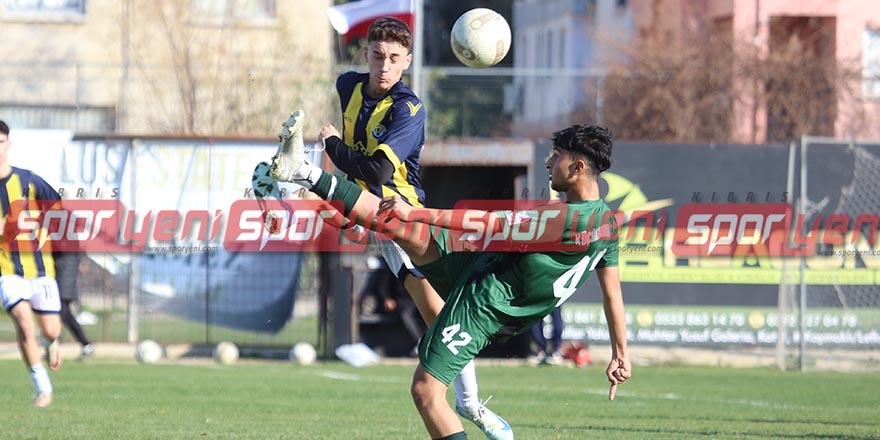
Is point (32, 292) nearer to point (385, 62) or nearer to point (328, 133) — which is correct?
point (328, 133)

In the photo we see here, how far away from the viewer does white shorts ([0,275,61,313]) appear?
10438 millimetres

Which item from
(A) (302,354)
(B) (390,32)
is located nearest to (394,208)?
(B) (390,32)

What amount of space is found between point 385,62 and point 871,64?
19.6 metres

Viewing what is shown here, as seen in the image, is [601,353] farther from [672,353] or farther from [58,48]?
[58,48]

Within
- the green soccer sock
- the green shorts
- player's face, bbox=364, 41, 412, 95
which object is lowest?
the green shorts

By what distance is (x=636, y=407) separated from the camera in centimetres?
1153

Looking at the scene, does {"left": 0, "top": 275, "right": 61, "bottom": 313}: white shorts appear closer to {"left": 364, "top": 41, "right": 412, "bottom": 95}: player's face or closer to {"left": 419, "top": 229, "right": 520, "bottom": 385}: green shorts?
{"left": 364, "top": 41, "right": 412, "bottom": 95}: player's face

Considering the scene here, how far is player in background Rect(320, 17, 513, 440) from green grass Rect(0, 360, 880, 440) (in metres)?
1.53

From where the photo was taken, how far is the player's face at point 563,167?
6.51 m

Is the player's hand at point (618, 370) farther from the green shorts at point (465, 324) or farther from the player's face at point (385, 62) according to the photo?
the player's face at point (385, 62)

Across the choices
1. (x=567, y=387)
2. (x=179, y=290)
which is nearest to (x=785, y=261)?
(x=567, y=387)

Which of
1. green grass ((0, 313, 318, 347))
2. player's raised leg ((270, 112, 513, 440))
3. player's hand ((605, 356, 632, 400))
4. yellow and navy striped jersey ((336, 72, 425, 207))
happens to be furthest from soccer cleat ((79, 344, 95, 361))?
player's hand ((605, 356, 632, 400))

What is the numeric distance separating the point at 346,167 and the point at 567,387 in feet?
21.1

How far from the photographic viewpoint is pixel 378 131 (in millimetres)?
7648
